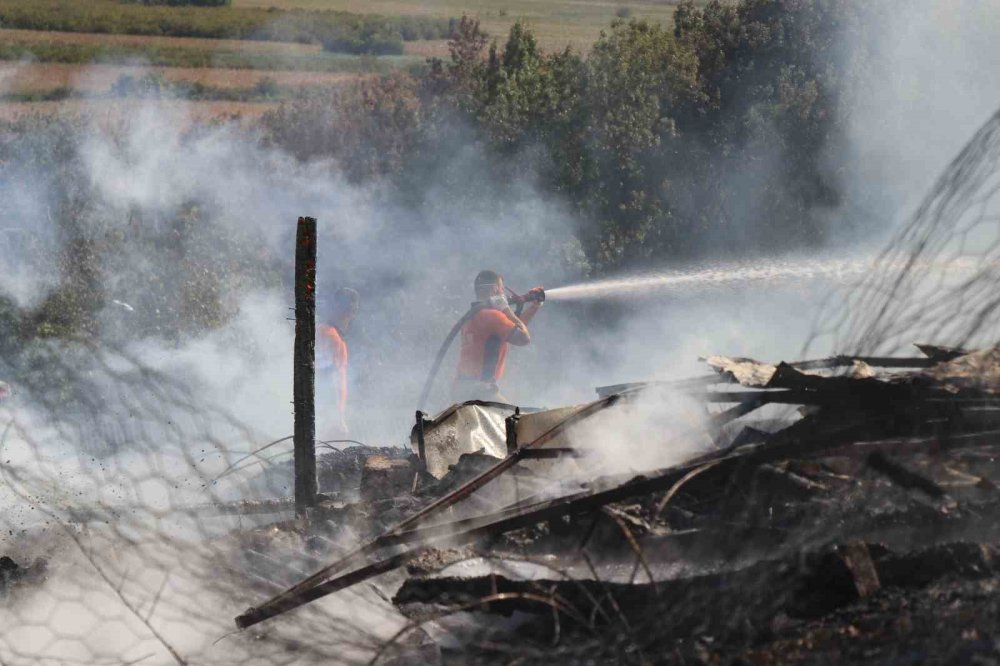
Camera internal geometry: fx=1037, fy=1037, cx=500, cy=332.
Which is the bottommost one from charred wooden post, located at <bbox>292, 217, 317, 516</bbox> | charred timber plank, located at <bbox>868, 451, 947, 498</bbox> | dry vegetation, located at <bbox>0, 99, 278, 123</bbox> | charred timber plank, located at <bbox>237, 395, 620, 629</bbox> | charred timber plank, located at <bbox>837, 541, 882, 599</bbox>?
charred timber plank, located at <bbox>837, 541, 882, 599</bbox>

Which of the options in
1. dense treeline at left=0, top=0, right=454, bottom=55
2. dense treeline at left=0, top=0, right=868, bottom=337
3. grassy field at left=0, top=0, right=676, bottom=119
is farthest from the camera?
dense treeline at left=0, top=0, right=454, bottom=55

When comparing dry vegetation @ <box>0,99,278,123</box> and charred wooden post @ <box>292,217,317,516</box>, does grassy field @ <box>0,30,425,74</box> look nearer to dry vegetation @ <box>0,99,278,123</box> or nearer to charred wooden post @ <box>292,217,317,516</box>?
dry vegetation @ <box>0,99,278,123</box>

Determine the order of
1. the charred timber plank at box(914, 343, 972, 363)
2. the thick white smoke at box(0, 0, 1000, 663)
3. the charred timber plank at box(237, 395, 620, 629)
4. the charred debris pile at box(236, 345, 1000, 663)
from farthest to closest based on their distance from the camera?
1. the thick white smoke at box(0, 0, 1000, 663)
2. the charred timber plank at box(914, 343, 972, 363)
3. the charred timber plank at box(237, 395, 620, 629)
4. the charred debris pile at box(236, 345, 1000, 663)

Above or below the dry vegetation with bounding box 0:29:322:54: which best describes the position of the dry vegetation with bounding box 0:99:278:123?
below


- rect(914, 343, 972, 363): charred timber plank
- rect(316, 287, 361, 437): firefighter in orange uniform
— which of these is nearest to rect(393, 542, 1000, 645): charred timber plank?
rect(914, 343, 972, 363): charred timber plank

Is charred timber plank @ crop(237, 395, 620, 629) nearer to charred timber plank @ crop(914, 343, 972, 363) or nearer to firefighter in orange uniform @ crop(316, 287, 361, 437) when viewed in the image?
charred timber plank @ crop(914, 343, 972, 363)

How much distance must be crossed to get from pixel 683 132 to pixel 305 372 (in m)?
8.94

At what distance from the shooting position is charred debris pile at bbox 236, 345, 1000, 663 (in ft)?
7.17

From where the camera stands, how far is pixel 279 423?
9594 mm

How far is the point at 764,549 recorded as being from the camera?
2453 millimetres

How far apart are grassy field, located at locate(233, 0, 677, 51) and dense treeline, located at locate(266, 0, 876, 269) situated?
2.26 metres

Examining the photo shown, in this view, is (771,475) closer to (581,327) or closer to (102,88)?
(581,327)

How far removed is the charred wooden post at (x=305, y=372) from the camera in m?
3.88

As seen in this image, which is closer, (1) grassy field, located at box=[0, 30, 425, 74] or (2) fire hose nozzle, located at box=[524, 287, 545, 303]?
(2) fire hose nozzle, located at box=[524, 287, 545, 303]
